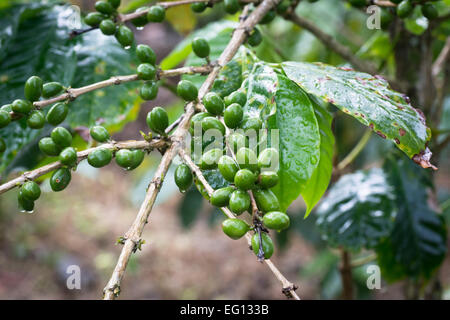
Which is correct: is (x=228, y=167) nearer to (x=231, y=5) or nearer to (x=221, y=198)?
(x=221, y=198)

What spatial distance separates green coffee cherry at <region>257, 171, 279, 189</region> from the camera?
490 millimetres

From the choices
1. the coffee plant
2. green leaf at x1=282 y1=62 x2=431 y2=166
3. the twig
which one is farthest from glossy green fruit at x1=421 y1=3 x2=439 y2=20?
the twig

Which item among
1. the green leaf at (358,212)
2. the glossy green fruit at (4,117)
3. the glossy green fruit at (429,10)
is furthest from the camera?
the green leaf at (358,212)

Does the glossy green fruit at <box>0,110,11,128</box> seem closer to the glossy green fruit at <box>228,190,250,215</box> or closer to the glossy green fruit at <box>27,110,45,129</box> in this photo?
the glossy green fruit at <box>27,110,45,129</box>

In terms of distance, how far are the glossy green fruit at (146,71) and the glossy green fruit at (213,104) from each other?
121 mm

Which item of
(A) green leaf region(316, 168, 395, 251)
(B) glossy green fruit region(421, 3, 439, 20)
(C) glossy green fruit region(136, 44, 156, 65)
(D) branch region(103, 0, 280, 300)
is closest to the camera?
(D) branch region(103, 0, 280, 300)

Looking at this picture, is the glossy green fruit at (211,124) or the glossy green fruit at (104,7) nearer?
the glossy green fruit at (211,124)

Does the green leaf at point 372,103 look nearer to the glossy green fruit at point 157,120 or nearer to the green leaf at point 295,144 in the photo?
the green leaf at point 295,144

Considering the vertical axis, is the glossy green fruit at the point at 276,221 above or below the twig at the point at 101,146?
below

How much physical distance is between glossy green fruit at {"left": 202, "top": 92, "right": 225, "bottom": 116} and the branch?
0.04 metres

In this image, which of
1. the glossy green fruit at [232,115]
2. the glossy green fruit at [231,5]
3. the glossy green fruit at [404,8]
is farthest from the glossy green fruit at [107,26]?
the glossy green fruit at [404,8]

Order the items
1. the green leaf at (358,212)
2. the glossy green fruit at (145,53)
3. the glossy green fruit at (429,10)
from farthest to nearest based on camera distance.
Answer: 1. the green leaf at (358,212)
2. the glossy green fruit at (429,10)
3. the glossy green fruit at (145,53)

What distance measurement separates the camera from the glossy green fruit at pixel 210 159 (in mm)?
538
